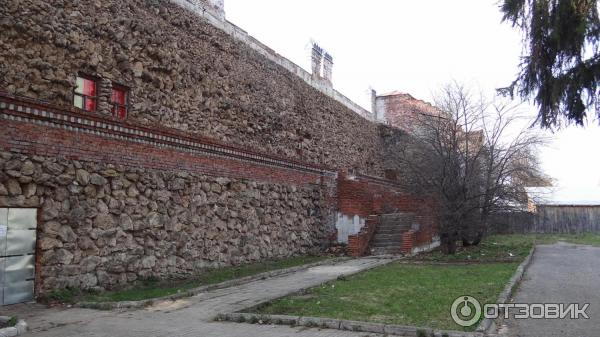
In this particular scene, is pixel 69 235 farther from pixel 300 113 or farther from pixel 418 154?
pixel 418 154

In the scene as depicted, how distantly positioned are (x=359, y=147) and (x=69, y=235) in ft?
56.7

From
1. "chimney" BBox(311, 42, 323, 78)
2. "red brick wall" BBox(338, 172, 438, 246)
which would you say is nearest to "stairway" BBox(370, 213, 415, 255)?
"red brick wall" BBox(338, 172, 438, 246)

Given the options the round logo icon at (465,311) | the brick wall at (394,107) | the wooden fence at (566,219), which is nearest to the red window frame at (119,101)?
the round logo icon at (465,311)

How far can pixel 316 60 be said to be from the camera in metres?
22.2

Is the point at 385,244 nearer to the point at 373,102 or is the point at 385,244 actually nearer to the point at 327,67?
the point at 327,67

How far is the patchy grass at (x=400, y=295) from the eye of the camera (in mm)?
7277

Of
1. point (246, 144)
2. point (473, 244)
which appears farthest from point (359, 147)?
point (246, 144)

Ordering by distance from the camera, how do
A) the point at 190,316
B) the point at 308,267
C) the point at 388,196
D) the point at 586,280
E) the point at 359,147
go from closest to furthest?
the point at 190,316 < the point at 586,280 < the point at 308,267 < the point at 388,196 < the point at 359,147

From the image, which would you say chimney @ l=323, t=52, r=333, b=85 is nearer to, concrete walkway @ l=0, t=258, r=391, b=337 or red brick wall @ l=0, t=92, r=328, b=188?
red brick wall @ l=0, t=92, r=328, b=188

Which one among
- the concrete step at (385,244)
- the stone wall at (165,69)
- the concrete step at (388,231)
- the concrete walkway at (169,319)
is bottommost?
the concrete walkway at (169,319)

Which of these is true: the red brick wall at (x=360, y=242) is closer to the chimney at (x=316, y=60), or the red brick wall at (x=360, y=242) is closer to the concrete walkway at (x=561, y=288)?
the concrete walkway at (x=561, y=288)

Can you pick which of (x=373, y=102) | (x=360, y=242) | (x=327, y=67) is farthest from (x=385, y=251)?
(x=373, y=102)

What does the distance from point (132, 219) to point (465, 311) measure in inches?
253

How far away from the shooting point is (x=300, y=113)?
1908 cm
